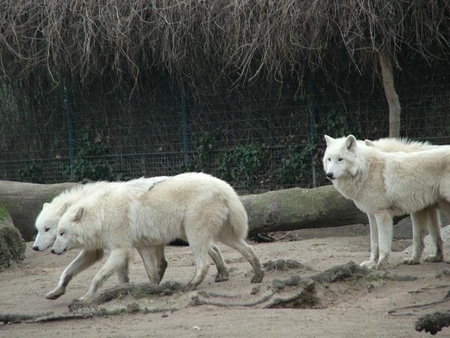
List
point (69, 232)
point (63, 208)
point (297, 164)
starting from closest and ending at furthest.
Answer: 1. point (69, 232)
2. point (63, 208)
3. point (297, 164)

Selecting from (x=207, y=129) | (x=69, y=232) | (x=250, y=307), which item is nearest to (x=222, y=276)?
(x=250, y=307)

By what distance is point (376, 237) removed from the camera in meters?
7.69

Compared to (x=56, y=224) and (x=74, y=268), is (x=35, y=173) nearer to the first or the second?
(x=56, y=224)

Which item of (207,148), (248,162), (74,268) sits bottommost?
(74,268)

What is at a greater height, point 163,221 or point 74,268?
point 163,221

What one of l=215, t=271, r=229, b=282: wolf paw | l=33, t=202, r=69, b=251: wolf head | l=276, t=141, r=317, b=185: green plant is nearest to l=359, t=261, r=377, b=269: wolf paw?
l=215, t=271, r=229, b=282: wolf paw

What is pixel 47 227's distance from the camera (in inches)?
295

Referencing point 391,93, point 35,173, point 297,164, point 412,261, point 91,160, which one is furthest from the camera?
point 35,173

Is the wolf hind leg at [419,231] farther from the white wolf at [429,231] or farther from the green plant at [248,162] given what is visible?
the green plant at [248,162]

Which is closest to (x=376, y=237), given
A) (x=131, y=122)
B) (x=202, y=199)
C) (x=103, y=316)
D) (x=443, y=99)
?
(x=202, y=199)

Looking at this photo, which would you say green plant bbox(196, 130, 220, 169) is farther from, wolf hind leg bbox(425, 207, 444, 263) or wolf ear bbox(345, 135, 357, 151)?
wolf hind leg bbox(425, 207, 444, 263)

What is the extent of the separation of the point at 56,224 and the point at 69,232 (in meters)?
0.28

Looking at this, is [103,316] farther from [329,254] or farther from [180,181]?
[329,254]

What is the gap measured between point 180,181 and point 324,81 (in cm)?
538
